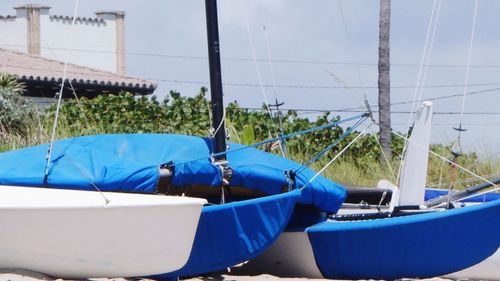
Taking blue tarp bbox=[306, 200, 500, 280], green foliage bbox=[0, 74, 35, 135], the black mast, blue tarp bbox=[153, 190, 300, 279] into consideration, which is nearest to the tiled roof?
green foliage bbox=[0, 74, 35, 135]

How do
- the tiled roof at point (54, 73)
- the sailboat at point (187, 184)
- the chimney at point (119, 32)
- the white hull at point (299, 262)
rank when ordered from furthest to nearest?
the chimney at point (119, 32), the tiled roof at point (54, 73), the white hull at point (299, 262), the sailboat at point (187, 184)

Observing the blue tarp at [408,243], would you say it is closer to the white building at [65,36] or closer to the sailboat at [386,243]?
the sailboat at [386,243]

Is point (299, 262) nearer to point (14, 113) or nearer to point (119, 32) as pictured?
point (14, 113)

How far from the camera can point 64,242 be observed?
10.4 m

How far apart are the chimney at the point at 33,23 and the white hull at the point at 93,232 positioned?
27390mm

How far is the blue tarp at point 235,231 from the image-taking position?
1088 cm

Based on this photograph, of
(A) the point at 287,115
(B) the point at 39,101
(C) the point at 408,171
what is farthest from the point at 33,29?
(C) the point at 408,171

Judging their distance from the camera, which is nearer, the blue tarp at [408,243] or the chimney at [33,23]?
the blue tarp at [408,243]

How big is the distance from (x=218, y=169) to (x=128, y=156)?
80 centimetres

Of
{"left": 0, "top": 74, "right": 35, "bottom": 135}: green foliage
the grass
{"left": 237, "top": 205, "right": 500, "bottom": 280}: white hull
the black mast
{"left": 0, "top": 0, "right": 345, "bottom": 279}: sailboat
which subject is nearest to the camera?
{"left": 0, "top": 0, "right": 345, "bottom": 279}: sailboat

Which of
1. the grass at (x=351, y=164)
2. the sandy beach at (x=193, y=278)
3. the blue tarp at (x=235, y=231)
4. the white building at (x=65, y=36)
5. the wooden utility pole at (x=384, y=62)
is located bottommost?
the sandy beach at (x=193, y=278)

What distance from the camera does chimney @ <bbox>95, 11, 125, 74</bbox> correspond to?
39.0 m

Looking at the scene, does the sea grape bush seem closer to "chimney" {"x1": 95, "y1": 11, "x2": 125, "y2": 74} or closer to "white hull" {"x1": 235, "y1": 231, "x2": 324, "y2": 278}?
"white hull" {"x1": 235, "y1": 231, "x2": 324, "y2": 278}

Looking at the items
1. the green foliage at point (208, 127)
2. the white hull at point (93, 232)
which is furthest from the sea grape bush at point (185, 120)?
the white hull at point (93, 232)
